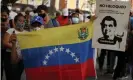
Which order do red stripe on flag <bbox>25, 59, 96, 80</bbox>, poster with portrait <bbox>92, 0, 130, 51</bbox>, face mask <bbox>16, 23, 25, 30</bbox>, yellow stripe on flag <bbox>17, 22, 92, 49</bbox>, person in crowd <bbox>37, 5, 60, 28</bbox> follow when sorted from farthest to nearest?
person in crowd <bbox>37, 5, 60, 28</bbox>, poster with portrait <bbox>92, 0, 130, 51</bbox>, face mask <bbox>16, 23, 25, 30</bbox>, red stripe on flag <bbox>25, 59, 96, 80</bbox>, yellow stripe on flag <bbox>17, 22, 92, 49</bbox>

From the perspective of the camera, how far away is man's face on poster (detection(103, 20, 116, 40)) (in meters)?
7.63

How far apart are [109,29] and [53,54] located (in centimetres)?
187

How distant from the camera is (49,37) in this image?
246 inches

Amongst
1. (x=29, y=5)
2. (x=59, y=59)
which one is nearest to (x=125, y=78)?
(x=59, y=59)

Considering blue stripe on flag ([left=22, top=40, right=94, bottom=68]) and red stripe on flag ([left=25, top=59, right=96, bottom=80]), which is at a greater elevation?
blue stripe on flag ([left=22, top=40, right=94, bottom=68])

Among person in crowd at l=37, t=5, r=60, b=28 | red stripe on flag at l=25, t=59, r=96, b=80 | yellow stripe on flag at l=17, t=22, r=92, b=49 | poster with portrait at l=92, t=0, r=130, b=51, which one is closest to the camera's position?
yellow stripe on flag at l=17, t=22, r=92, b=49

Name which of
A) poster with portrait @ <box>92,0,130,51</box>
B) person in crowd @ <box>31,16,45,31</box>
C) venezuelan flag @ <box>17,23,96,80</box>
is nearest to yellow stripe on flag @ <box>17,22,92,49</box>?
venezuelan flag @ <box>17,23,96,80</box>

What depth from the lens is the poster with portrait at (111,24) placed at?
754cm

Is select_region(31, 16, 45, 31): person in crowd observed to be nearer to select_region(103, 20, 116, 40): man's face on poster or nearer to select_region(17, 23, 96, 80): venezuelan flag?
select_region(17, 23, 96, 80): venezuelan flag

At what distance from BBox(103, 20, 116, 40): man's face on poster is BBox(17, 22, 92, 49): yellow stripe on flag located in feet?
4.37

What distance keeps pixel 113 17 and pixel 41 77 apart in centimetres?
220

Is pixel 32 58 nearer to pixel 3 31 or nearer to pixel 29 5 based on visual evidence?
pixel 3 31

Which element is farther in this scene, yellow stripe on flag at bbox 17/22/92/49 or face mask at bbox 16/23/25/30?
face mask at bbox 16/23/25/30

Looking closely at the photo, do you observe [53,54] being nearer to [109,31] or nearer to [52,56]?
[52,56]
